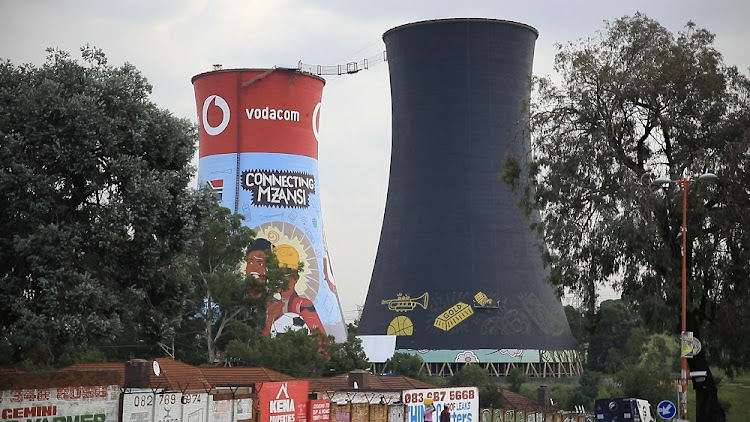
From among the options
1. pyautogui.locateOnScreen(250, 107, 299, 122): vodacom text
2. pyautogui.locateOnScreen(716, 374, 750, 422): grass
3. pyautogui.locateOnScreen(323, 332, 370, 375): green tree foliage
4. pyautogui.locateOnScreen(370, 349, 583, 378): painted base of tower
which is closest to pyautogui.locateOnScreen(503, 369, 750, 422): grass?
pyautogui.locateOnScreen(716, 374, 750, 422): grass

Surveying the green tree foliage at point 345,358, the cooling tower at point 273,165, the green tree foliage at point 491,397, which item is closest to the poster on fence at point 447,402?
the green tree foliage at point 491,397

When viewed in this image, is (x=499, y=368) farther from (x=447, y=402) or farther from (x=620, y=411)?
(x=447, y=402)

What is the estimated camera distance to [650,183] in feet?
80.0

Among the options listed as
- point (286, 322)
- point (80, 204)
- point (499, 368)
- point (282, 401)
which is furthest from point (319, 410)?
point (499, 368)

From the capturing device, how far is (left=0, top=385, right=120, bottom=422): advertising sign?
13.3m

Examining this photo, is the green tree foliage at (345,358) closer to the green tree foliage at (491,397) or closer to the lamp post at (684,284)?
the green tree foliage at (491,397)

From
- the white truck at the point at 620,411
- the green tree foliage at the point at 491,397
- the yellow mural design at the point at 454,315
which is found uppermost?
the yellow mural design at the point at 454,315

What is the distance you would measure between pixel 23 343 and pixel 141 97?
490 cm

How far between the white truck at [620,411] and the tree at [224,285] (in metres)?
→ 19.6

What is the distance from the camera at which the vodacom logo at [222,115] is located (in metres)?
54.8

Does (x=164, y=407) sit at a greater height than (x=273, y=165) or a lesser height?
lesser

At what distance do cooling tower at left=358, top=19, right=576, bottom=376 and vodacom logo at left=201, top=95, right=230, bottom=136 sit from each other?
327 inches

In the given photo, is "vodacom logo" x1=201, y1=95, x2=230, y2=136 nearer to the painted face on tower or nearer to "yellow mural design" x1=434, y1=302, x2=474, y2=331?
the painted face on tower

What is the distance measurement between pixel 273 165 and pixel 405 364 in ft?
37.5
